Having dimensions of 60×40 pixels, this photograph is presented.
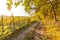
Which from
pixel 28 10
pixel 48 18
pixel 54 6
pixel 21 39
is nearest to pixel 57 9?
pixel 54 6

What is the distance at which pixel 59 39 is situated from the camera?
1666cm

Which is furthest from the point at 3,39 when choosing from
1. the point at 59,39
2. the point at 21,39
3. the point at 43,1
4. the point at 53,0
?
the point at 53,0

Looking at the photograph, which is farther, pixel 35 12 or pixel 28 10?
pixel 35 12

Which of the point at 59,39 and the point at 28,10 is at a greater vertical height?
the point at 28,10

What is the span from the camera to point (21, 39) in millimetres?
19656

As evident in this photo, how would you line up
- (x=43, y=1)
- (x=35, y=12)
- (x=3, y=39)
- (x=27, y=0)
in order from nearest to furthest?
(x=3, y=39) < (x=27, y=0) < (x=43, y=1) < (x=35, y=12)

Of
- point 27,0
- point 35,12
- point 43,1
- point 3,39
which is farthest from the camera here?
point 35,12

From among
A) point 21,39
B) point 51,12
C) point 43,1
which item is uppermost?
point 43,1

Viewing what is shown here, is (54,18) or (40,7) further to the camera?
(54,18)

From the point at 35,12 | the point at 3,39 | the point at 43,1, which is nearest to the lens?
the point at 3,39

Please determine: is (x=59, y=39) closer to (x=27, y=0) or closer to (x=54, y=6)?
(x=27, y=0)

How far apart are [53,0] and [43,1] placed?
7.04ft

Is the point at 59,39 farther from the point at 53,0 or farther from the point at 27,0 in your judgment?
the point at 53,0

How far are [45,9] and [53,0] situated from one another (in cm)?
206
